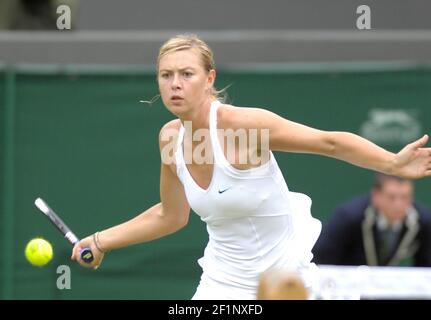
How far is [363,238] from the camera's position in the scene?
22.9 ft

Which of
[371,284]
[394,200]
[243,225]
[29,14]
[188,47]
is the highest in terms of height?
[29,14]

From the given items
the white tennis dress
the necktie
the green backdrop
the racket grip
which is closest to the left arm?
the white tennis dress

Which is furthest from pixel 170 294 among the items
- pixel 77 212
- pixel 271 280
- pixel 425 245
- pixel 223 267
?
pixel 271 280

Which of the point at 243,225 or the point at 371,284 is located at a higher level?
the point at 243,225

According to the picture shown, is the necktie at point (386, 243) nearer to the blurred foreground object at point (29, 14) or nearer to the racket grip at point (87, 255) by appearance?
the racket grip at point (87, 255)

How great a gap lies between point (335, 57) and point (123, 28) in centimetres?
181

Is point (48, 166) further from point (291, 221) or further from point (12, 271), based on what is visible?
point (291, 221)

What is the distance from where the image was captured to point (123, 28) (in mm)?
9656

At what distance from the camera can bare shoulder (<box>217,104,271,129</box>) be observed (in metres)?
5.31

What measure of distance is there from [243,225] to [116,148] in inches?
144

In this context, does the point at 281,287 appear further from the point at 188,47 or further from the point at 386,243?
the point at 386,243

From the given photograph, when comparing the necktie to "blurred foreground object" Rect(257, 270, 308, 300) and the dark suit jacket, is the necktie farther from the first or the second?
"blurred foreground object" Rect(257, 270, 308, 300)

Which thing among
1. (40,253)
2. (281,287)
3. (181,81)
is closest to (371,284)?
(281,287)

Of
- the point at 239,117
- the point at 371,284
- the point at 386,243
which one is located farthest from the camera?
the point at 386,243
